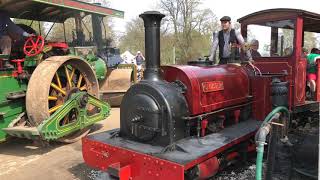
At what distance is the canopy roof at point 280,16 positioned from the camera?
4887 millimetres

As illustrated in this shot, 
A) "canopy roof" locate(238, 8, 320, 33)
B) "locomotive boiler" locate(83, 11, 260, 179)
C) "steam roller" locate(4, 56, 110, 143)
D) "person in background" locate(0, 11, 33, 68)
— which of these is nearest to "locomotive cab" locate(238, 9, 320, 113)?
"canopy roof" locate(238, 8, 320, 33)

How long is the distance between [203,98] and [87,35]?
14.5 feet

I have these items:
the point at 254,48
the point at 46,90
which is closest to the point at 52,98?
the point at 46,90

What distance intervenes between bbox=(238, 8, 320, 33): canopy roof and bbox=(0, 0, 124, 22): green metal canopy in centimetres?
294

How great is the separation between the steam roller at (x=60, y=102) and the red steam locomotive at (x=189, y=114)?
135 cm

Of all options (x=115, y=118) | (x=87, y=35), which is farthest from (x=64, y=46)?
(x=115, y=118)

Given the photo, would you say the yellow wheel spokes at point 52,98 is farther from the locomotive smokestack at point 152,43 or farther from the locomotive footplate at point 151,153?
the locomotive smokestack at point 152,43

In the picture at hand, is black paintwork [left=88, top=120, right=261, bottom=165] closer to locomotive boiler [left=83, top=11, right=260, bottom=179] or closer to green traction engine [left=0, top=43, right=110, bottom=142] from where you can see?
locomotive boiler [left=83, top=11, right=260, bottom=179]

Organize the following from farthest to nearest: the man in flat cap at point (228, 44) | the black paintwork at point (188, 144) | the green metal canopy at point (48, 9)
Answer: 1. the green metal canopy at point (48, 9)
2. the man in flat cap at point (228, 44)
3. the black paintwork at point (188, 144)

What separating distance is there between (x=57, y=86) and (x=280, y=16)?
3.52 meters

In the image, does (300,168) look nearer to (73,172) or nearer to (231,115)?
(231,115)

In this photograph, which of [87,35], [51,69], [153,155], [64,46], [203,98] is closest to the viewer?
[153,155]

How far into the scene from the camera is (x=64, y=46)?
6.37 metres

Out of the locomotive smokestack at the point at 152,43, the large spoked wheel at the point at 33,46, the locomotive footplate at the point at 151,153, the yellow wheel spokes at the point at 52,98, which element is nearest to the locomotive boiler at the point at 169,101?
the locomotive smokestack at the point at 152,43
